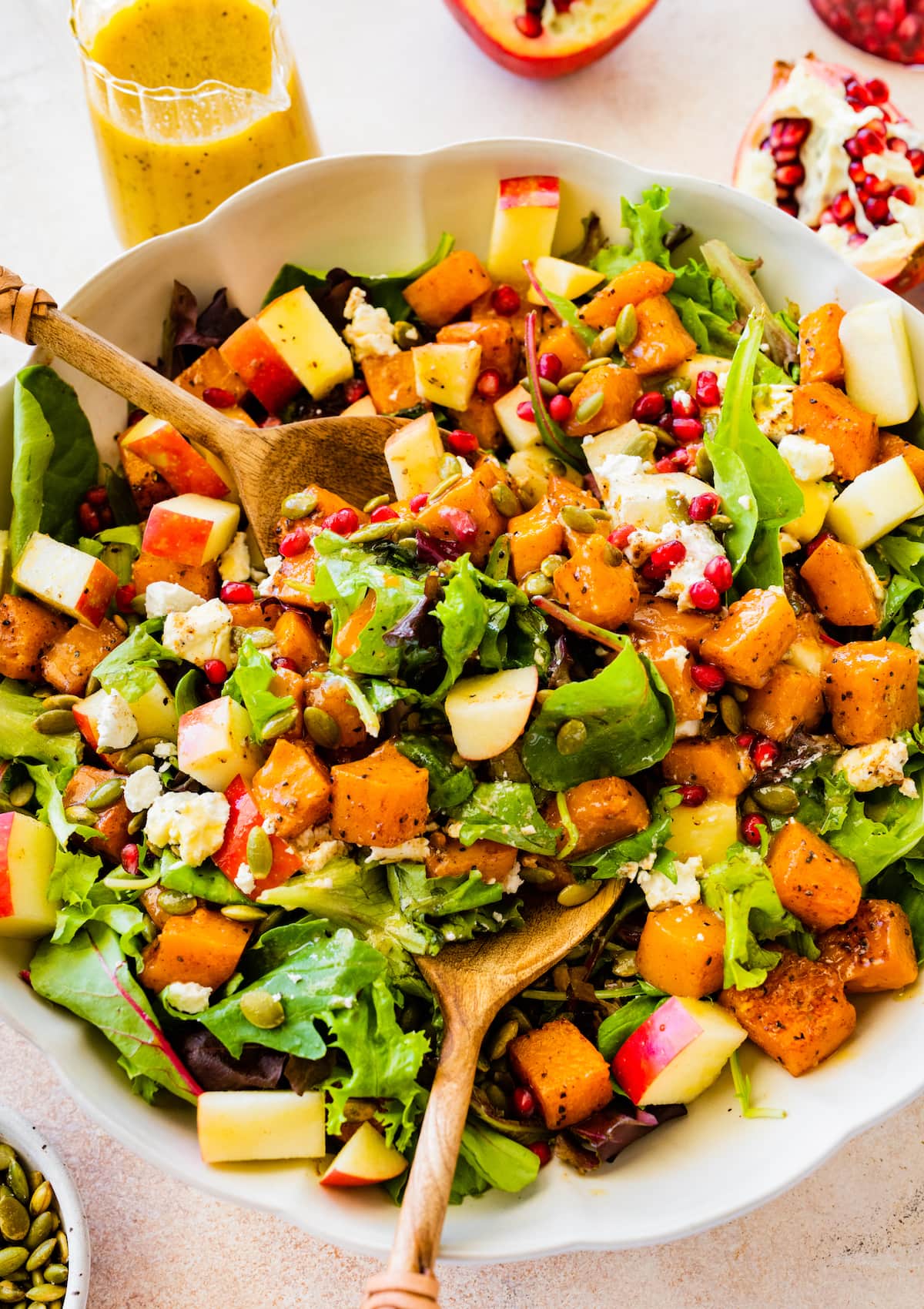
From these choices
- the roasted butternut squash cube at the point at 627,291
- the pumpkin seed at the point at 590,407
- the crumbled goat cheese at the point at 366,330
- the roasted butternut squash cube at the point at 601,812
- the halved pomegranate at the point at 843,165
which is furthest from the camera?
the halved pomegranate at the point at 843,165

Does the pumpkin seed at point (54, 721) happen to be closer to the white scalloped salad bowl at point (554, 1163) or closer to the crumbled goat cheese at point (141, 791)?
the crumbled goat cheese at point (141, 791)

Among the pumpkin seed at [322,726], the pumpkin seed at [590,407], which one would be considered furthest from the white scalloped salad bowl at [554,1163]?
the pumpkin seed at [322,726]

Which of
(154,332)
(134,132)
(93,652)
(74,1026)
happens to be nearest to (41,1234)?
(74,1026)

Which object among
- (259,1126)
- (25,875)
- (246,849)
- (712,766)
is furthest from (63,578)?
(712,766)

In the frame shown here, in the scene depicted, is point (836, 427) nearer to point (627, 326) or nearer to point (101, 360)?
point (627, 326)

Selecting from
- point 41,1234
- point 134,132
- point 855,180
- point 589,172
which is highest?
point 134,132

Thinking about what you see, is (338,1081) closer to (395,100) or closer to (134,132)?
(134,132)
